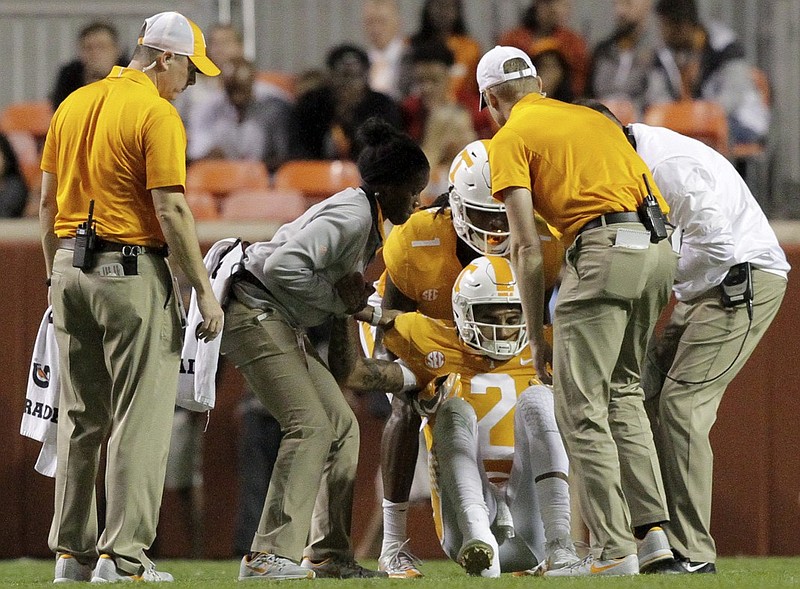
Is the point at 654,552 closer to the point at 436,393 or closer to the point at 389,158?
the point at 436,393

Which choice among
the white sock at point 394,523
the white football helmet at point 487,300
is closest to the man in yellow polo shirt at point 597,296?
the white football helmet at point 487,300

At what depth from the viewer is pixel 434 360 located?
6.50m

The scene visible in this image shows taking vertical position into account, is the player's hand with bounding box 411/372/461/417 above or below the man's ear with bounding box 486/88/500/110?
below

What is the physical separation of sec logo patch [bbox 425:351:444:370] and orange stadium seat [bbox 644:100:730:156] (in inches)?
180

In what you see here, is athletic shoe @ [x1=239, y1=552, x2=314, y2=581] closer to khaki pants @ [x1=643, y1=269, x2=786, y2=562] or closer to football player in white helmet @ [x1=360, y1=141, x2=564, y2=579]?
football player in white helmet @ [x1=360, y1=141, x2=564, y2=579]

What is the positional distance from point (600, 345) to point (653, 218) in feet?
1.78

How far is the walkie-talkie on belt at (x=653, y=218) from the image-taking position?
5.52 metres

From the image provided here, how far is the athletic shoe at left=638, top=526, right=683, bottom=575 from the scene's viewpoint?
5.64 meters

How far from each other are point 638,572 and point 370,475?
3.95 metres

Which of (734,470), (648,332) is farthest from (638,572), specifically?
(734,470)

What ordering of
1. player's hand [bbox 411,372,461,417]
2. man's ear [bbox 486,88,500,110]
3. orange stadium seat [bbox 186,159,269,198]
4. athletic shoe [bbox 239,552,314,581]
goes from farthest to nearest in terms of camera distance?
orange stadium seat [bbox 186,159,269,198] → player's hand [bbox 411,372,461,417] → man's ear [bbox 486,88,500,110] → athletic shoe [bbox 239,552,314,581]

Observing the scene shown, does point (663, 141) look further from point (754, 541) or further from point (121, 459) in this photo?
point (754, 541)

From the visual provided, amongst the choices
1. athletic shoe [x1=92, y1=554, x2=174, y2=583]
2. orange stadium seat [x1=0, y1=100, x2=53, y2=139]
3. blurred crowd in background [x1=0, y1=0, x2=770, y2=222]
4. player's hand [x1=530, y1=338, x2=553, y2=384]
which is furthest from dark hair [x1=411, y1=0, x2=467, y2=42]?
athletic shoe [x1=92, y1=554, x2=174, y2=583]

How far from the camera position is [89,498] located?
5.72m
